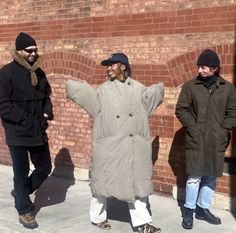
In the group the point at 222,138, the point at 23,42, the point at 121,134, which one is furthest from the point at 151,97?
the point at 23,42

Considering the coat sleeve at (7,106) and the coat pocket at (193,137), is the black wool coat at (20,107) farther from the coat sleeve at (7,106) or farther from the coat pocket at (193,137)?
the coat pocket at (193,137)

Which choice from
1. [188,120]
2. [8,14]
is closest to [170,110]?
[188,120]

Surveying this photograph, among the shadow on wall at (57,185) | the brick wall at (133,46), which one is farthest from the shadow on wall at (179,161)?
the shadow on wall at (57,185)

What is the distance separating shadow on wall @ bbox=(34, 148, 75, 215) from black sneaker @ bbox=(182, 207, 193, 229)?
1759mm

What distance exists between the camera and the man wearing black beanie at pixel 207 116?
16.5 feet

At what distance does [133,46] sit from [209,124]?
189 cm

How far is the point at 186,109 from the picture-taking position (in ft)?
16.9

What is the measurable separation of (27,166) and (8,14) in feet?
11.9

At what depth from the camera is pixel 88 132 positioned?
23.5 feet

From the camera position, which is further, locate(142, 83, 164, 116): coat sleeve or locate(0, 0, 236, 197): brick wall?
locate(0, 0, 236, 197): brick wall

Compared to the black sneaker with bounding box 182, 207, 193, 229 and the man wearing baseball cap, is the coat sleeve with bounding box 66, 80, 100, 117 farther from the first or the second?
the black sneaker with bounding box 182, 207, 193, 229

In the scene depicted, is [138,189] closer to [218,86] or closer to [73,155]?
[218,86]

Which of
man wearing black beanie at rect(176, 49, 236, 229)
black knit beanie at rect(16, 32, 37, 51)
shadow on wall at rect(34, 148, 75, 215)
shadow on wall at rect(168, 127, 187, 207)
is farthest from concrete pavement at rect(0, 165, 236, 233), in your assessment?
black knit beanie at rect(16, 32, 37, 51)

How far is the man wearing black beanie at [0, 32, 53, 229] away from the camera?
5094mm
